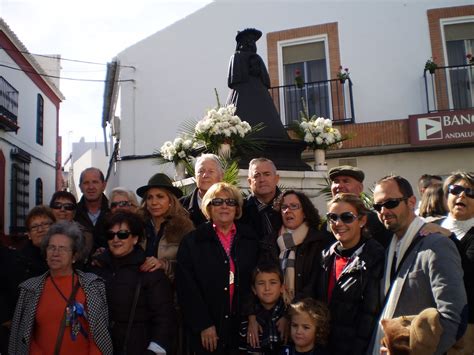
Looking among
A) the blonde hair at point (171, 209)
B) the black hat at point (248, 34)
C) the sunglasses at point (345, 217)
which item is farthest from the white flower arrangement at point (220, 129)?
the sunglasses at point (345, 217)

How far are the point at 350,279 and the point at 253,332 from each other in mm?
767

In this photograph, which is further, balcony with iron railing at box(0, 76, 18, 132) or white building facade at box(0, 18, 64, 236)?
white building facade at box(0, 18, 64, 236)

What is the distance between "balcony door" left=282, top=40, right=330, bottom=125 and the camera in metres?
11.9

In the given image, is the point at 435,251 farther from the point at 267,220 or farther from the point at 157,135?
the point at 157,135

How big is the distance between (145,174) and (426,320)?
1137cm

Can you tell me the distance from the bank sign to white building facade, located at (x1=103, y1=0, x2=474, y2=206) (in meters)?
0.02

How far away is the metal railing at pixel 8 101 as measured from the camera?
42.3 ft

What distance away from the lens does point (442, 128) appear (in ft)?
34.0

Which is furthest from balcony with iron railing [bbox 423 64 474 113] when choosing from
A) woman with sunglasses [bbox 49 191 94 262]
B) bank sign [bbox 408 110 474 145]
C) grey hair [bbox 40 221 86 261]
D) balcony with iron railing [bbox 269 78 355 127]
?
grey hair [bbox 40 221 86 261]

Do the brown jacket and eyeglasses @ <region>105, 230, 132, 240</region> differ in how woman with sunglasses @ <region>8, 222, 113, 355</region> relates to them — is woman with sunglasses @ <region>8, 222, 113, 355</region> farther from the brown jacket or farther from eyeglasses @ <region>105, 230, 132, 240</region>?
the brown jacket

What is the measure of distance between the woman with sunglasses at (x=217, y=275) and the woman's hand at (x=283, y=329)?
252 millimetres

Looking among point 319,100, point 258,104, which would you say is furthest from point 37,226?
point 319,100

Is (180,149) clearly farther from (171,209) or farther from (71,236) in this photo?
(71,236)

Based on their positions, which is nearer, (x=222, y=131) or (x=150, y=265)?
(x=150, y=265)
